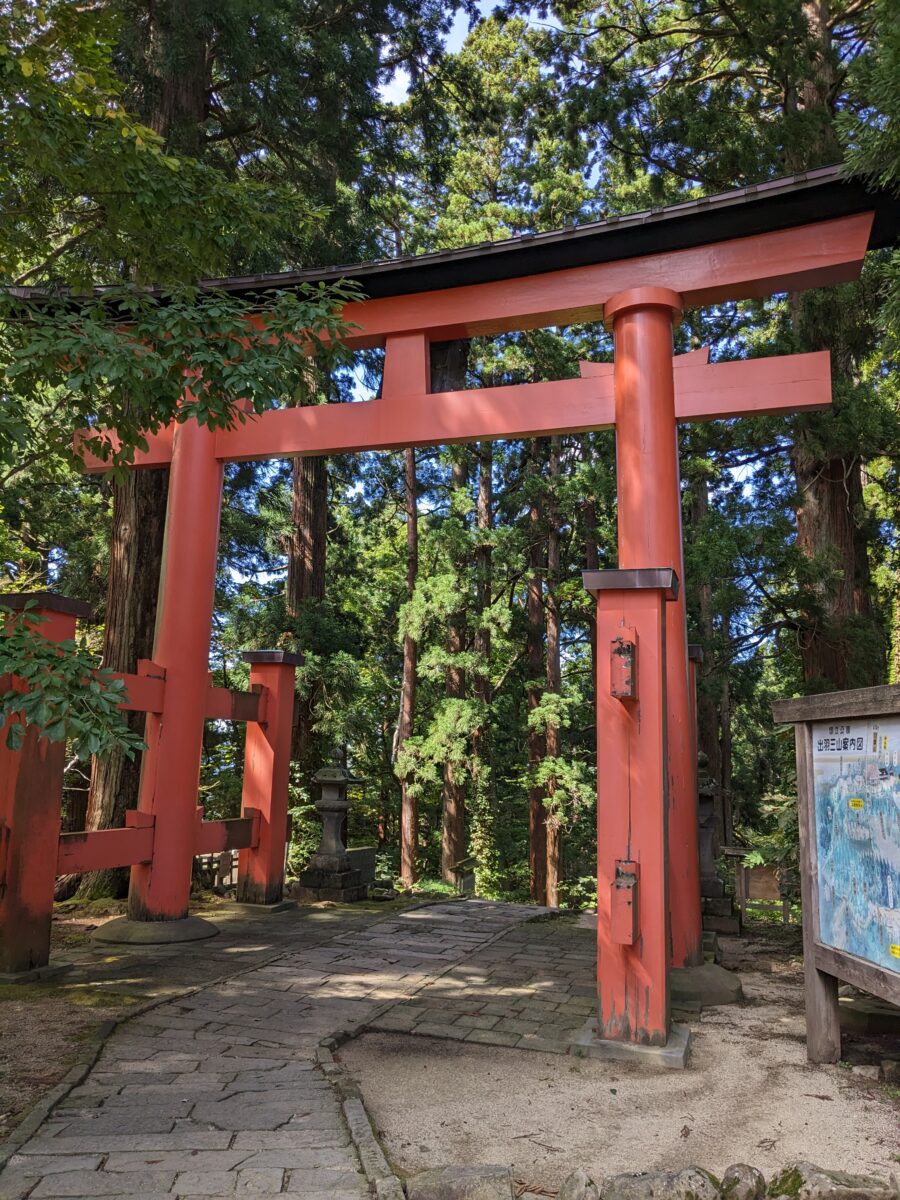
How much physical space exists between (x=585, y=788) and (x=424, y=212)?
13287 millimetres

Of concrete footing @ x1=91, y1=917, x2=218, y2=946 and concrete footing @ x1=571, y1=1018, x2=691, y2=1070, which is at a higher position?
concrete footing @ x1=91, y1=917, x2=218, y2=946

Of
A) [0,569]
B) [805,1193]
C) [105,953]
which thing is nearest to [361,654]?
[0,569]

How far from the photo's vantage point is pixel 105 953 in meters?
6.04

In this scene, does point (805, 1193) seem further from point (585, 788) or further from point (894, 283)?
point (585, 788)

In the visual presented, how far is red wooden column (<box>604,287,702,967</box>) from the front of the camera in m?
5.64

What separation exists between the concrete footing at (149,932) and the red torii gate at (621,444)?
4.7 inches

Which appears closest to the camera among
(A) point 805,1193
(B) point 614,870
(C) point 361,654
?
(A) point 805,1193

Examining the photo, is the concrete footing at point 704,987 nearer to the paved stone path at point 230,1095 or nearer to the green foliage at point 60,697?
the paved stone path at point 230,1095

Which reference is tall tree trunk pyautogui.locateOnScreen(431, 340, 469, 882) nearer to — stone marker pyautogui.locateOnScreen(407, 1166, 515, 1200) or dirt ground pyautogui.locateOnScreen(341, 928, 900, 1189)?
dirt ground pyautogui.locateOnScreen(341, 928, 900, 1189)

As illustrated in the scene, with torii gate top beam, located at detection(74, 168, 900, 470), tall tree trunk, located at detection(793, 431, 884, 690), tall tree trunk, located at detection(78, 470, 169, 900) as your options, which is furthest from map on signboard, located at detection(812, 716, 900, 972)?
tall tree trunk, located at detection(78, 470, 169, 900)

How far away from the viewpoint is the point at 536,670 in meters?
17.2

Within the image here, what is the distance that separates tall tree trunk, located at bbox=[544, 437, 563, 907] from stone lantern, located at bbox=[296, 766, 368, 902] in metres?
6.32

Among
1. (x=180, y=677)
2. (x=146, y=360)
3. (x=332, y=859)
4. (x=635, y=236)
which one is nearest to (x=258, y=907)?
(x=332, y=859)

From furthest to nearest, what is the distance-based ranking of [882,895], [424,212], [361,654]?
[424,212]
[361,654]
[882,895]
